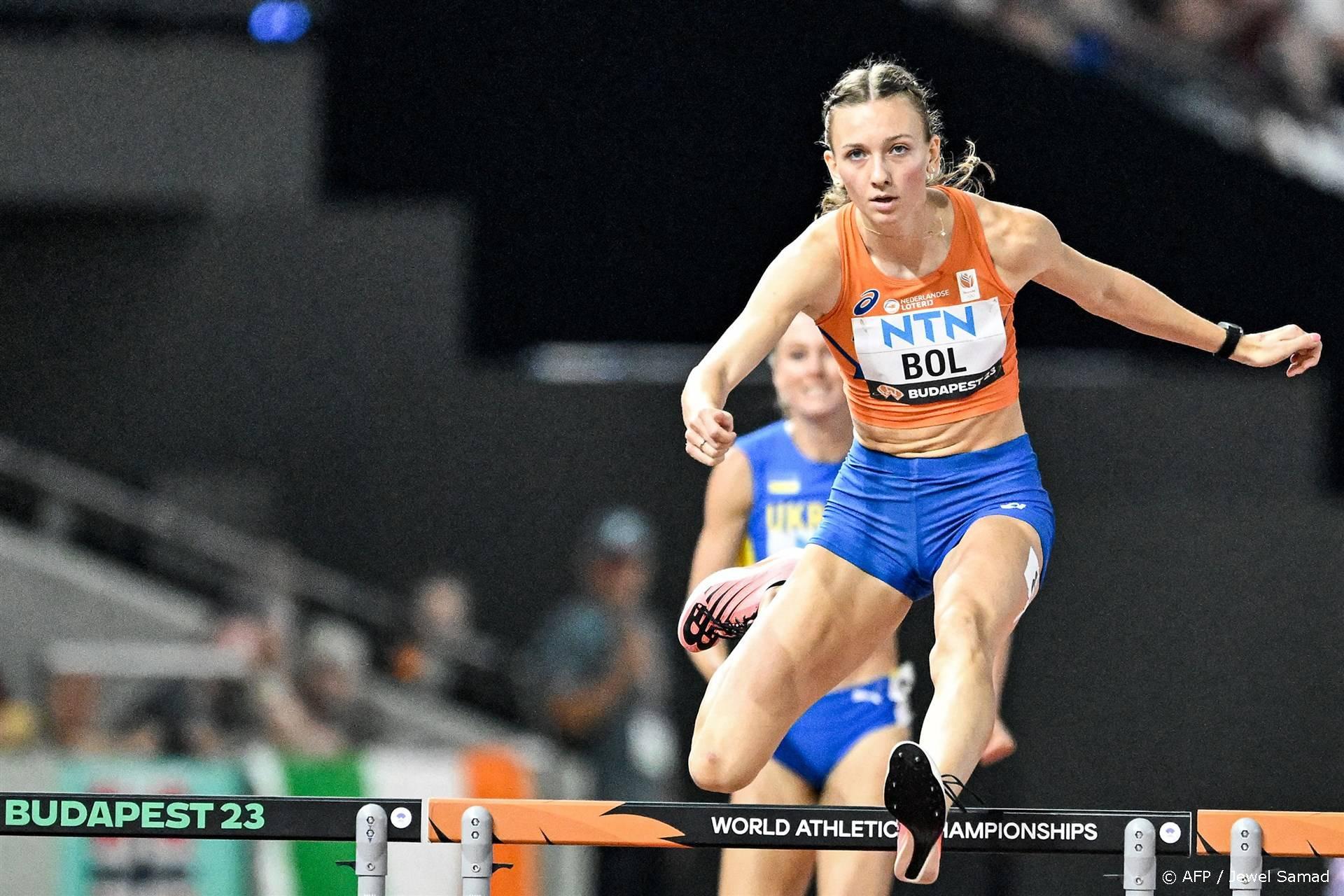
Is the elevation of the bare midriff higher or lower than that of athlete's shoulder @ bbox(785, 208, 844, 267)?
lower

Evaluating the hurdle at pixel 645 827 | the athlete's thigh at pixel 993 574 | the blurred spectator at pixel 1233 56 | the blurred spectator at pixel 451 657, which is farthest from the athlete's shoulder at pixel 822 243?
the blurred spectator at pixel 1233 56

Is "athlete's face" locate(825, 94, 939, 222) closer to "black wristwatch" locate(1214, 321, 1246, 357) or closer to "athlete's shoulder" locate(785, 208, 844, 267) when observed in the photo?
"athlete's shoulder" locate(785, 208, 844, 267)

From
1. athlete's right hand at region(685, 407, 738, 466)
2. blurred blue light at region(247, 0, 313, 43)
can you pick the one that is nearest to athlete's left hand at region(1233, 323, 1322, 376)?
athlete's right hand at region(685, 407, 738, 466)

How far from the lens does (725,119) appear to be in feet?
35.3

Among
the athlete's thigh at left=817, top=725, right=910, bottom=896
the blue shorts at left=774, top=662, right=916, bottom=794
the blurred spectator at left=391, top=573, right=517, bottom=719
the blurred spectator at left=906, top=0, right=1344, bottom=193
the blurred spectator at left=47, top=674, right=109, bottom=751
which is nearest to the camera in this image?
the athlete's thigh at left=817, top=725, right=910, bottom=896

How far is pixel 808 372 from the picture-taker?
571 cm

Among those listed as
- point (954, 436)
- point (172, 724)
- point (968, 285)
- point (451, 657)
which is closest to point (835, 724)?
point (954, 436)

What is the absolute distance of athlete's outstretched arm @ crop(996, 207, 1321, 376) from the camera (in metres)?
4.85

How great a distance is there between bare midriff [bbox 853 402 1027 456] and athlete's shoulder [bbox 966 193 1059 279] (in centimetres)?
35

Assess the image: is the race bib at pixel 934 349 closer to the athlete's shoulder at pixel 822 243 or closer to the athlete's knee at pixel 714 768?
the athlete's shoulder at pixel 822 243

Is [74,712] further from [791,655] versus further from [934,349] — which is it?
[934,349]

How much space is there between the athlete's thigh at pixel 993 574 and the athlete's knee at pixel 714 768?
24.0 inches

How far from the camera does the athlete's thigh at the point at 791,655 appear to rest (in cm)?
479

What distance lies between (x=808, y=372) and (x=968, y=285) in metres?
0.98
